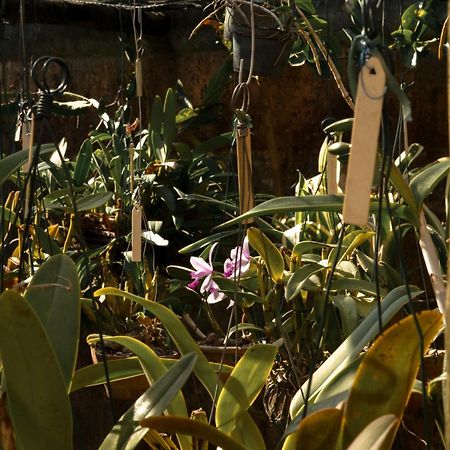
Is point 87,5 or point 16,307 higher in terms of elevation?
point 87,5

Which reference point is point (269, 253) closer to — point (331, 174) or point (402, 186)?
point (331, 174)

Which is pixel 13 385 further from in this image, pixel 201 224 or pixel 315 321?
pixel 201 224

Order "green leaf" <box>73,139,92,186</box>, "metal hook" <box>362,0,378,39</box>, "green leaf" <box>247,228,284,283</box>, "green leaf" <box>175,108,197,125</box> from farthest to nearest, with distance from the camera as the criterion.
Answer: "green leaf" <box>175,108,197,125</box> → "green leaf" <box>73,139,92,186</box> → "green leaf" <box>247,228,284,283</box> → "metal hook" <box>362,0,378,39</box>

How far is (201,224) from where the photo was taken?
7.61 feet

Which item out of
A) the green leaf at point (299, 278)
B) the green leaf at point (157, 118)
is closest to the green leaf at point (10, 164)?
the green leaf at point (299, 278)

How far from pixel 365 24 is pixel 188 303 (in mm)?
1325

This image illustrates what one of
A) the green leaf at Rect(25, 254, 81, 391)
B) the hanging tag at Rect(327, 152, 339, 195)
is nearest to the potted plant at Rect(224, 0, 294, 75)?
the hanging tag at Rect(327, 152, 339, 195)

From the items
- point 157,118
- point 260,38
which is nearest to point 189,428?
point 260,38

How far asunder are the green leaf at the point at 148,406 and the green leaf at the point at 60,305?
3.7 inches

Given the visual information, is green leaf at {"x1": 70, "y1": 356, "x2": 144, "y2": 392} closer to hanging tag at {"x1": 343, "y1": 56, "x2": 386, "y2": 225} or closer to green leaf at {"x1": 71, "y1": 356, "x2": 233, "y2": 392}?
green leaf at {"x1": 71, "y1": 356, "x2": 233, "y2": 392}

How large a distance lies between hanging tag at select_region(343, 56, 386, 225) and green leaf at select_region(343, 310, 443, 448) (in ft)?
0.64

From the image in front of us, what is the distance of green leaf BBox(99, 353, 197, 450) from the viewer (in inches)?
38.8

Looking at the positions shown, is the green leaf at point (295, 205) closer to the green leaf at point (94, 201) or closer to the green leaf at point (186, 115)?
the green leaf at point (94, 201)

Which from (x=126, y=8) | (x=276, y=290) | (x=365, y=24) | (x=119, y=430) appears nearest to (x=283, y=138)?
(x=126, y=8)
